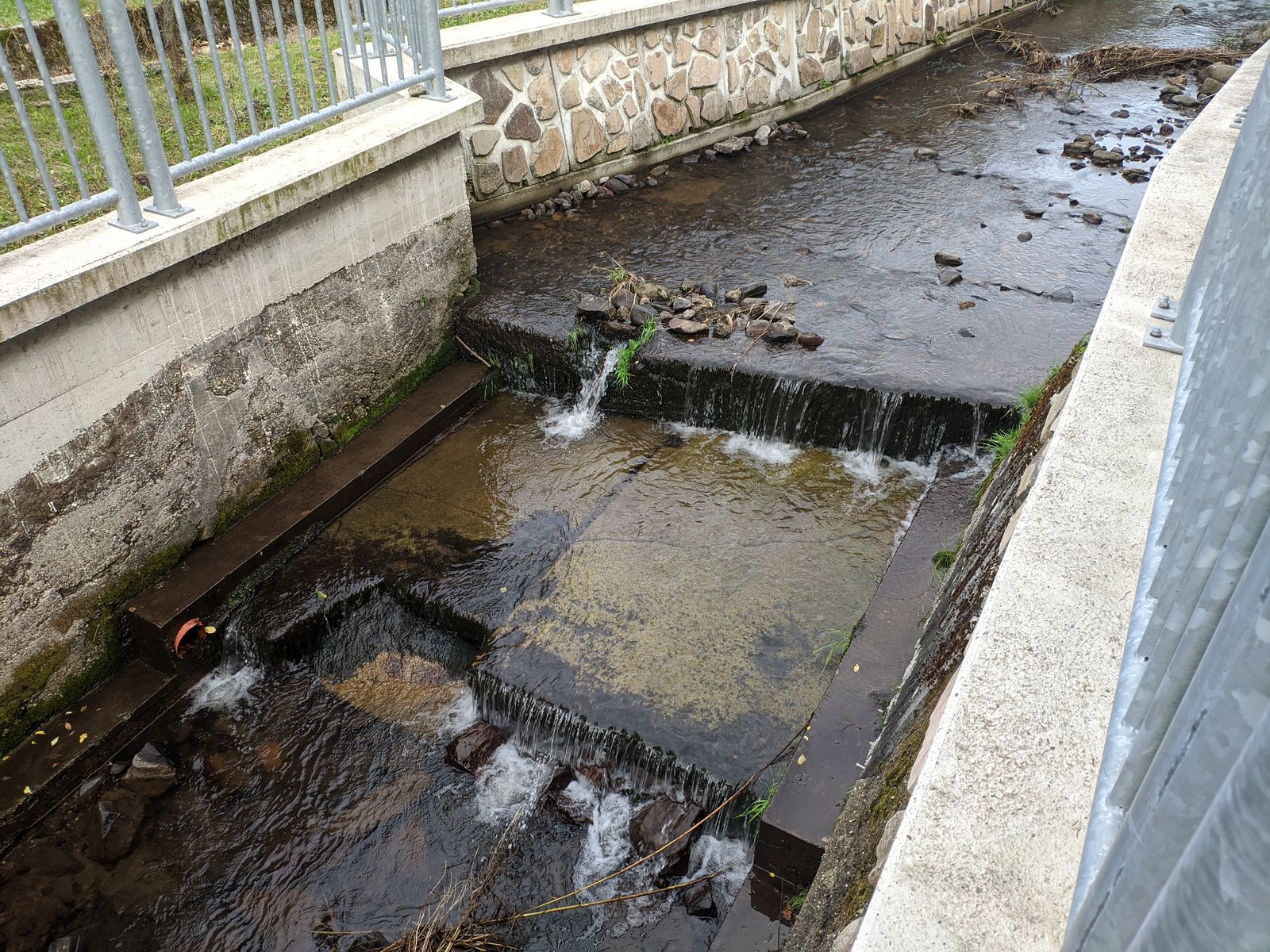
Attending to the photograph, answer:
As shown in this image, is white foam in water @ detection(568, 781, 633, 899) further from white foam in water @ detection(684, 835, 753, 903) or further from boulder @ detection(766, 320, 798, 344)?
boulder @ detection(766, 320, 798, 344)

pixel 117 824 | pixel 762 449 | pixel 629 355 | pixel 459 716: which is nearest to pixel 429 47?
pixel 629 355

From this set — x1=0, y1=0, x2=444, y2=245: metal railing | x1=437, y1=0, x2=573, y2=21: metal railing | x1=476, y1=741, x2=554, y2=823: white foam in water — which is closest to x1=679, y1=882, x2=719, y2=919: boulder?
x1=476, y1=741, x2=554, y2=823: white foam in water

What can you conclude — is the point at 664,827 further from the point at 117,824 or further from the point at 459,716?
the point at 117,824

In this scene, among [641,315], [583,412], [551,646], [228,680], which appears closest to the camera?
[551,646]

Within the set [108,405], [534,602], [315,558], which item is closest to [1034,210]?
[534,602]

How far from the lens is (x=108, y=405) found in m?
4.16

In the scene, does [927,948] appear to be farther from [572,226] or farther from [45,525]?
[572,226]

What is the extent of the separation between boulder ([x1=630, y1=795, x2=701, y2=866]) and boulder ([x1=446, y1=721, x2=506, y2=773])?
78 centimetres

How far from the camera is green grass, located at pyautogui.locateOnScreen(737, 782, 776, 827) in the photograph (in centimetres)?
352

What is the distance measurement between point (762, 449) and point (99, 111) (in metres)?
3.66

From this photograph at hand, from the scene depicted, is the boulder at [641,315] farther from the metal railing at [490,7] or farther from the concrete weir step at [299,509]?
the metal railing at [490,7]

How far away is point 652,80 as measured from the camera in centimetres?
795

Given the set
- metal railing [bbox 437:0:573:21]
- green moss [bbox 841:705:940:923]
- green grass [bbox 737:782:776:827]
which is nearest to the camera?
green moss [bbox 841:705:940:923]

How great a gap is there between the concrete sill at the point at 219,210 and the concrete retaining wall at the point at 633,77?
645mm
